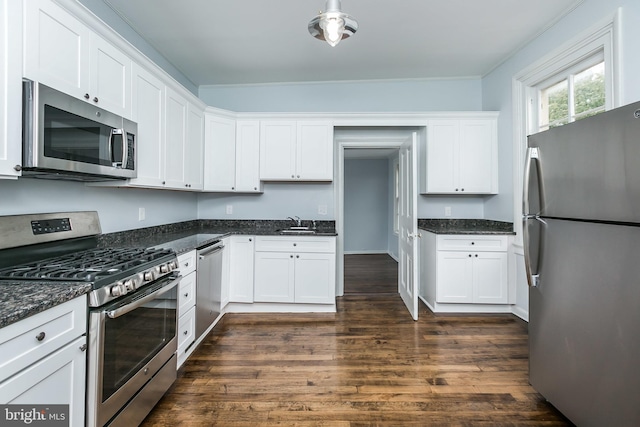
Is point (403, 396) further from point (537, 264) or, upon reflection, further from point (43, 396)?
point (43, 396)

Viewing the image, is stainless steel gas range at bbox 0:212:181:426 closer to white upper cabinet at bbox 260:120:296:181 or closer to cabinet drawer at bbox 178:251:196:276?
cabinet drawer at bbox 178:251:196:276

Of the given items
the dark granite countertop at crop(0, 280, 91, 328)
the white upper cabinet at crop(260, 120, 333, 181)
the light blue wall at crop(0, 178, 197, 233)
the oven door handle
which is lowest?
the oven door handle

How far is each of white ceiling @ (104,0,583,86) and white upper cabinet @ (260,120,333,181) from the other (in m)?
0.69

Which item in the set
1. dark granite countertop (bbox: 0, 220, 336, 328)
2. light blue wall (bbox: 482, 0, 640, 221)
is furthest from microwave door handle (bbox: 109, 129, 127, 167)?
light blue wall (bbox: 482, 0, 640, 221)

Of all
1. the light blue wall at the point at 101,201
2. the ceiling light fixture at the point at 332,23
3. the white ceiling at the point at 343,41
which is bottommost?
the light blue wall at the point at 101,201

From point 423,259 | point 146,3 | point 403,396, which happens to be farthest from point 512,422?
point 146,3

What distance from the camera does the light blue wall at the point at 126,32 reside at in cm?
236

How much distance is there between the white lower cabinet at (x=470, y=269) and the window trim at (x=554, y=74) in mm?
253

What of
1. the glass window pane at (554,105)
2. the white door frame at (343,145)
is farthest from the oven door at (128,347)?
the glass window pane at (554,105)

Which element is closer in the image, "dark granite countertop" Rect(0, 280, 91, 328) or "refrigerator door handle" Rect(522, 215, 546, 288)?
"dark granite countertop" Rect(0, 280, 91, 328)

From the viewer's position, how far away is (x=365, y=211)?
25.3 feet

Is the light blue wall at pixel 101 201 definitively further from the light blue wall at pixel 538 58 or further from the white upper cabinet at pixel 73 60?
the light blue wall at pixel 538 58

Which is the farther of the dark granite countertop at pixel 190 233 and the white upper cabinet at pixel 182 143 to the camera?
the white upper cabinet at pixel 182 143

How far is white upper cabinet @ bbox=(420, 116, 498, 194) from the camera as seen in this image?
3672 millimetres
